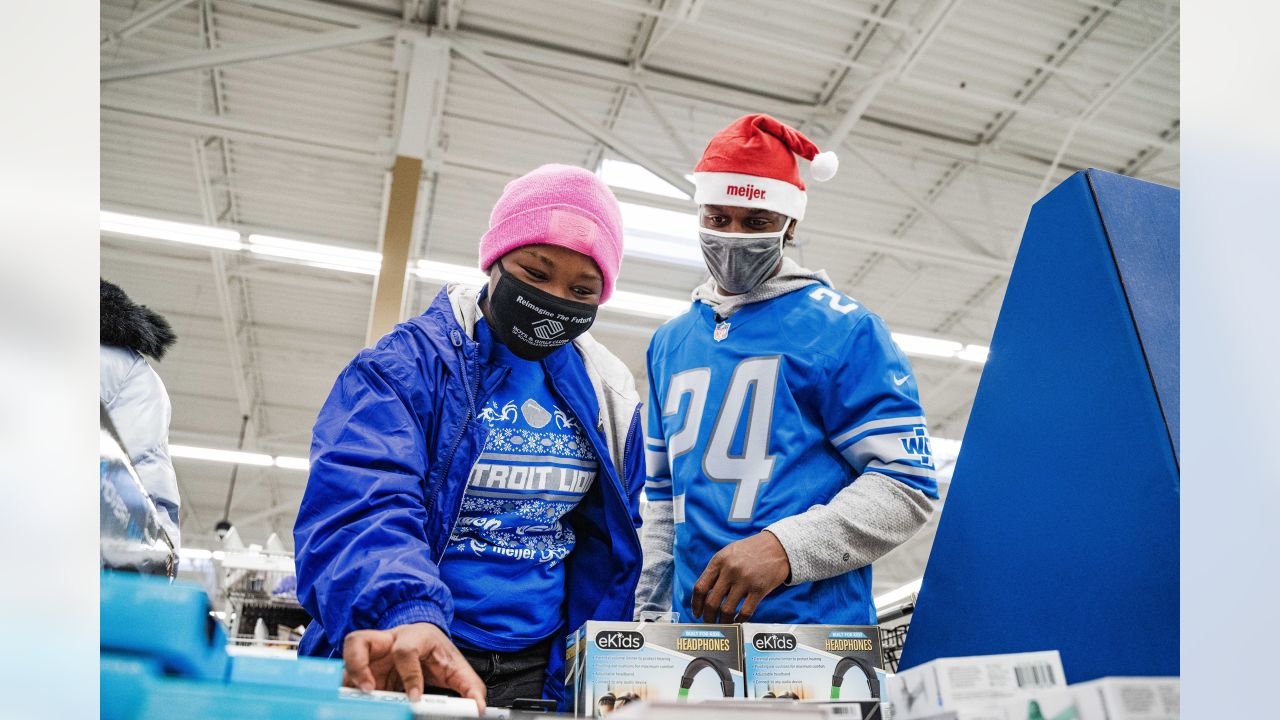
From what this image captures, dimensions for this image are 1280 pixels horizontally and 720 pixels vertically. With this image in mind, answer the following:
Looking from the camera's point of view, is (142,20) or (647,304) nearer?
(142,20)

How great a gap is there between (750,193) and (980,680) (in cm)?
134

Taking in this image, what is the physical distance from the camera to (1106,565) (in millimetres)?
1020

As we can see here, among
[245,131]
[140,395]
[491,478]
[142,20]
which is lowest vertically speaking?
[491,478]

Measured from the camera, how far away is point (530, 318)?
1.69 metres

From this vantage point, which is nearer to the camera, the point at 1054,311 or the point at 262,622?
the point at 1054,311

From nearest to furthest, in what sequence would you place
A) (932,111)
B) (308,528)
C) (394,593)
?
1. (394,593)
2. (308,528)
3. (932,111)

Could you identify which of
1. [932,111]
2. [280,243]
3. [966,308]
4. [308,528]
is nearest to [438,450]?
[308,528]

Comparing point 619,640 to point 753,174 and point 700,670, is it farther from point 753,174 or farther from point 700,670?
point 753,174

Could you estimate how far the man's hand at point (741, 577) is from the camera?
59.1 inches

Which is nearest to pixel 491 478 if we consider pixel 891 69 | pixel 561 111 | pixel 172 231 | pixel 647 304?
pixel 561 111

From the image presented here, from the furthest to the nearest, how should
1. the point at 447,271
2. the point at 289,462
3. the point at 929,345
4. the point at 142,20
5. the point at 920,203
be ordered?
1. the point at 289,462
2. the point at 929,345
3. the point at 447,271
4. the point at 920,203
5. the point at 142,20
